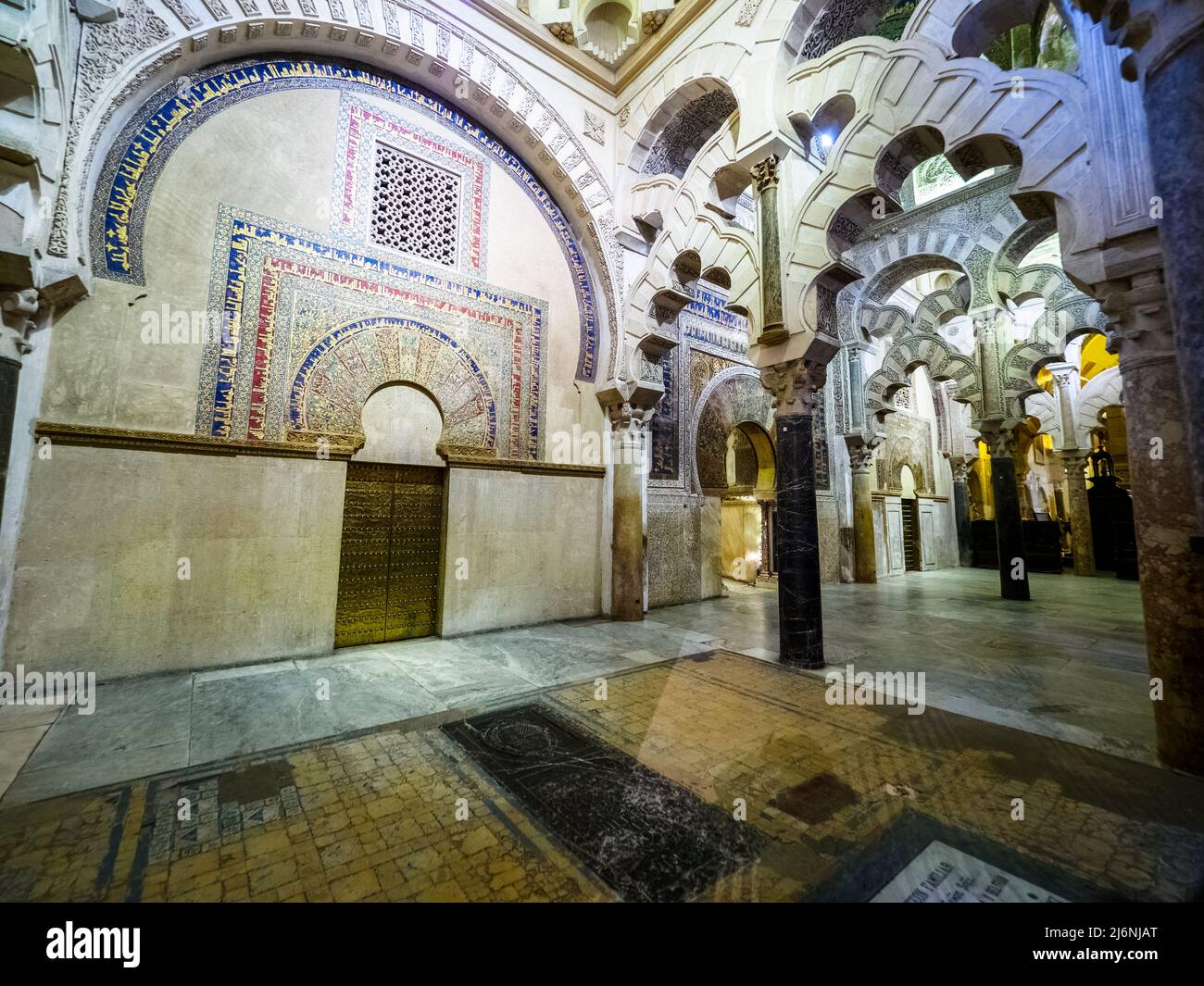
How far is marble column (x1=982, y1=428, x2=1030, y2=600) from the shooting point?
7598 millimetres

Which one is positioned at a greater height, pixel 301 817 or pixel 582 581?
pixel 582 581

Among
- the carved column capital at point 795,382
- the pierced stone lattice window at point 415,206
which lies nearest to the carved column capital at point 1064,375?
the carved column capital at point 795,382

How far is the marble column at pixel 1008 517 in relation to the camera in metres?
7.60

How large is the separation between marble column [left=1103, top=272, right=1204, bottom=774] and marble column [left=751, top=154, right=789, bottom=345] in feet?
7.37

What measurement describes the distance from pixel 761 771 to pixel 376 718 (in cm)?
231

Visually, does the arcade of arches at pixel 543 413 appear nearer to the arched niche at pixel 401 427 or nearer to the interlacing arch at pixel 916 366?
the arched niche at pixel 401 427

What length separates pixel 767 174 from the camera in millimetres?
4613

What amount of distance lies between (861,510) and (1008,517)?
7.57ft

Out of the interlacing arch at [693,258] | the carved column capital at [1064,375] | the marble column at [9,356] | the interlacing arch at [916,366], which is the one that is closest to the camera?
the marble column at [9,356]

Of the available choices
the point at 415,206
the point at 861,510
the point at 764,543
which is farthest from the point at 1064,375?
the point at 415,206

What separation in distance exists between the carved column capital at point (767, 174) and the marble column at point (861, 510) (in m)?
6.43

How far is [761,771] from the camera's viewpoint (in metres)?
2.46
